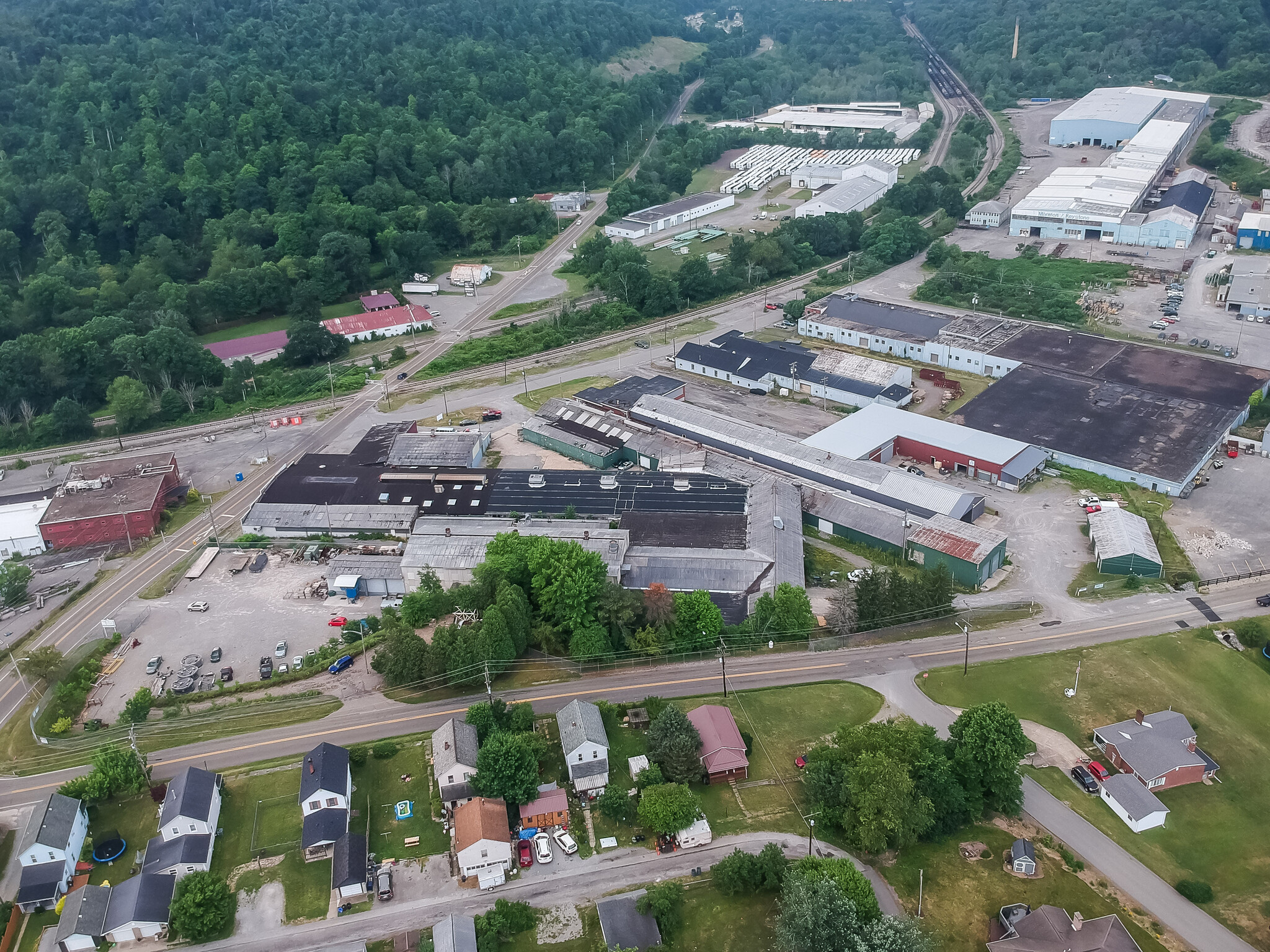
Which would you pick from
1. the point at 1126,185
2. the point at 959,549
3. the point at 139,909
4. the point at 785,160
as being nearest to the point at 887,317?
the point at 959,549

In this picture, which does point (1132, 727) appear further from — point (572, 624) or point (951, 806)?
point (572, 624)

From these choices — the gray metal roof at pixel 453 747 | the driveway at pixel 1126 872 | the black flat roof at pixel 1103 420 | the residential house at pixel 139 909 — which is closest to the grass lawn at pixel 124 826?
the residential house at pixel 139 909

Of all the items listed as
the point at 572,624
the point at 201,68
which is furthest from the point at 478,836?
the point at 201,68

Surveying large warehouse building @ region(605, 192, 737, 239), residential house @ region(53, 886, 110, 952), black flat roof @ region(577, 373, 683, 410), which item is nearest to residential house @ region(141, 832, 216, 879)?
residential house @ region(53, 886, 110, 952)

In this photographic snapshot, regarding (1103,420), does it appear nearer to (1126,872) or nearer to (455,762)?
(1126,872)

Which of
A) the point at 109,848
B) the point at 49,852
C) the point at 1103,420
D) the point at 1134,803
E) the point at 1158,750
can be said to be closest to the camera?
the point at 49,852

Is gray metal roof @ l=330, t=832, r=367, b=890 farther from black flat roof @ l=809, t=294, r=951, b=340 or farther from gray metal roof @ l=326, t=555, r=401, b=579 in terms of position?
black flat roof @ l=809, t=294, r=951, b=340

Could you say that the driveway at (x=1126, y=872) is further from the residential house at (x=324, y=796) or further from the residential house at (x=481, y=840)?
the residential house at (x=324, y=796)
